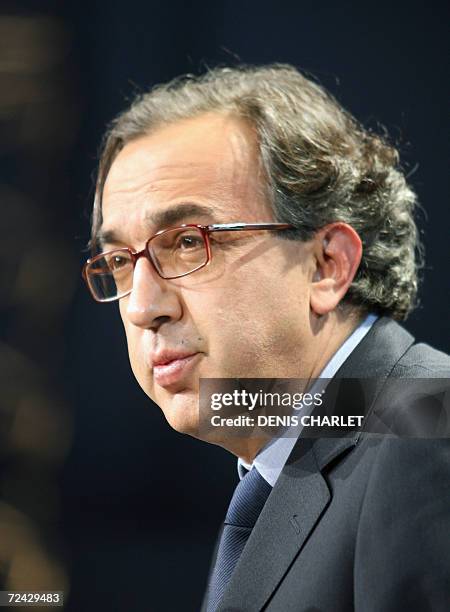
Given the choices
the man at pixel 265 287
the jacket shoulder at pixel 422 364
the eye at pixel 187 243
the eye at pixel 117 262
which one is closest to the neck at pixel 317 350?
the man at pixel 265 287

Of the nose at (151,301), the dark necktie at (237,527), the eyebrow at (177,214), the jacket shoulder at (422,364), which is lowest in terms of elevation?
the dark necktie at (237,527)

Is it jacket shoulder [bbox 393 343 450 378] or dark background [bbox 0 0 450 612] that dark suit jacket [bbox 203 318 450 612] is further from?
dark background [bbox 0 0 450 612]

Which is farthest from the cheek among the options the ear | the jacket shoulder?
the jacket shoulder

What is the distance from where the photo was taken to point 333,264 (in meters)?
1.71

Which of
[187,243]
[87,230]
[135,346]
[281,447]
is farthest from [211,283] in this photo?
[87,230]

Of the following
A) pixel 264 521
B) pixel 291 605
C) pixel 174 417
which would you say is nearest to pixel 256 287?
pixel 174 417

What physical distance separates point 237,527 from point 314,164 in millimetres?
757

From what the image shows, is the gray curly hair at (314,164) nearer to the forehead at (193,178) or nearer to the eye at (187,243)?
the forehead at (193,178)

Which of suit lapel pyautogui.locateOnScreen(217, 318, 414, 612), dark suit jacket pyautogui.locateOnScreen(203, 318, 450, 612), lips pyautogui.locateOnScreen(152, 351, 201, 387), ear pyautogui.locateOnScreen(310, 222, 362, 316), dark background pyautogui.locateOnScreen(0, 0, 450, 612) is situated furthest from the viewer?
dark background pyautogui.locateOnScreen(0, 0, 450, 612)

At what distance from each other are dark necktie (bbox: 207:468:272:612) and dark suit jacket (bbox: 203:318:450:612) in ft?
0.41

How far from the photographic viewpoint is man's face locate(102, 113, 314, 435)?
1.57 m

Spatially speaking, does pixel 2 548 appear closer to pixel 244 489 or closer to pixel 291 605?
pixel 244 489

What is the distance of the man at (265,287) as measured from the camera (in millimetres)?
1387

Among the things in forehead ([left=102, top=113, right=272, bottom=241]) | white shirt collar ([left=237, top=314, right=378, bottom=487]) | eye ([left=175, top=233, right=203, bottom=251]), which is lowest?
white shirt collar ([left=237, top=314, right=378, bottom=487])
